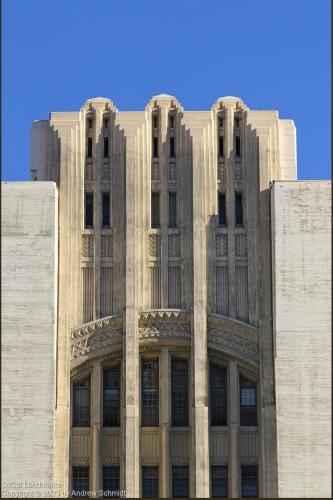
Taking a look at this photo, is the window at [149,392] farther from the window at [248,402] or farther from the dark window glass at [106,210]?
the dark window glass at [106,210]

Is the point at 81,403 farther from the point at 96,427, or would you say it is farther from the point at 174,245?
the point at 174,245

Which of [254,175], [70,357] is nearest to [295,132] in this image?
[254,175]

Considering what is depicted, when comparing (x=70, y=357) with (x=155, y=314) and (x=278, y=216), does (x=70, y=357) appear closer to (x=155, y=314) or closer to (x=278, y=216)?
(x=155, y=314)

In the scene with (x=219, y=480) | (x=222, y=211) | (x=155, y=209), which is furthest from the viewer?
(x=155, y=209)

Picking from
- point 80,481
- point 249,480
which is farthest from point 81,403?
point 249,480

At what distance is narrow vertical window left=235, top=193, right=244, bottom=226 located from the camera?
48.3 metres

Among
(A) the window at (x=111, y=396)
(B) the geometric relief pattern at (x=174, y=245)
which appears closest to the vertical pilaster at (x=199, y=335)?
(B) the geometric relief pattern at (x=174, y=245)

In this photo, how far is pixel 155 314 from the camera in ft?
155

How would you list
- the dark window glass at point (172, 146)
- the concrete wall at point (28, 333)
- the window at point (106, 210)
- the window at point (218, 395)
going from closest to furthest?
the concrete wall at point (28, 333)
the window at point (218, 395)
the window at point (106, 210)
the dark window glass at point (172, 146)

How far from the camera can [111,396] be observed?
47.3 meters

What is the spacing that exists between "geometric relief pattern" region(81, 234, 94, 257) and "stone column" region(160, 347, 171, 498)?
13.6 feet

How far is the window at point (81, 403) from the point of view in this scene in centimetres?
4697

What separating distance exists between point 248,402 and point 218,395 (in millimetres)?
1030

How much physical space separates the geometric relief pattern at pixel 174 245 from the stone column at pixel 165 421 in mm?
3277
